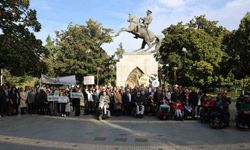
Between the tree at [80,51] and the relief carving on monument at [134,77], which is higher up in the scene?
the tree at [80,51]

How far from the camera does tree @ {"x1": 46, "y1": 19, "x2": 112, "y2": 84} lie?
227 feet

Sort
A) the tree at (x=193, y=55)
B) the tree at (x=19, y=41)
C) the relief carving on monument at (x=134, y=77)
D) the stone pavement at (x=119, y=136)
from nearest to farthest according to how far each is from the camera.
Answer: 1. the stone pavement at (x=119, y=136)
2. the tree at (x=19, y=41)
3. the relief carving on monument at (x=134, y=77)
4. the tree at (x=193, y=55)

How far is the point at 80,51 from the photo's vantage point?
69812 mm

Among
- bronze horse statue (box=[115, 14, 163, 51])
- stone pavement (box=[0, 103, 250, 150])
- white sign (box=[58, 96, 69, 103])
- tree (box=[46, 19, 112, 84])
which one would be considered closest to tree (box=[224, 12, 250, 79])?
bronze horse statue (box=[115, 14, 163, 51])

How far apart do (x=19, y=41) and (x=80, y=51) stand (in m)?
38.2

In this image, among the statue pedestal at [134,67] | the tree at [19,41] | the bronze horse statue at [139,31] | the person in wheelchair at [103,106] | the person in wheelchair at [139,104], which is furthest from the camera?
the bronze horse statue at [139,31]

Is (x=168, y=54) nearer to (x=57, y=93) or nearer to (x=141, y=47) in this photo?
(x=141, y=47)

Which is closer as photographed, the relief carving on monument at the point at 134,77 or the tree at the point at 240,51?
the tree at the point at 240,51

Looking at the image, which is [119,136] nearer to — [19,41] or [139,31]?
[19,41]

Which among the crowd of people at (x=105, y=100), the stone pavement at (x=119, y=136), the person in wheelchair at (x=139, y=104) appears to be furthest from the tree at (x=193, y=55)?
the stone pavement at (x=119, y=136)

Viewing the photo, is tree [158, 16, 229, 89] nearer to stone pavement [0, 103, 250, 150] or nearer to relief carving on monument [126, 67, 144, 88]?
relief carving on monument [126, 67, 144, 88]

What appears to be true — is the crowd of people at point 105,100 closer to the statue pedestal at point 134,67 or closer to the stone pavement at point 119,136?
the stone pavement at point 119,136

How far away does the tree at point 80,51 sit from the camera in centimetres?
6912

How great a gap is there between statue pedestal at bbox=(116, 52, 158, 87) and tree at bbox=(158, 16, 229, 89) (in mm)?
22735
